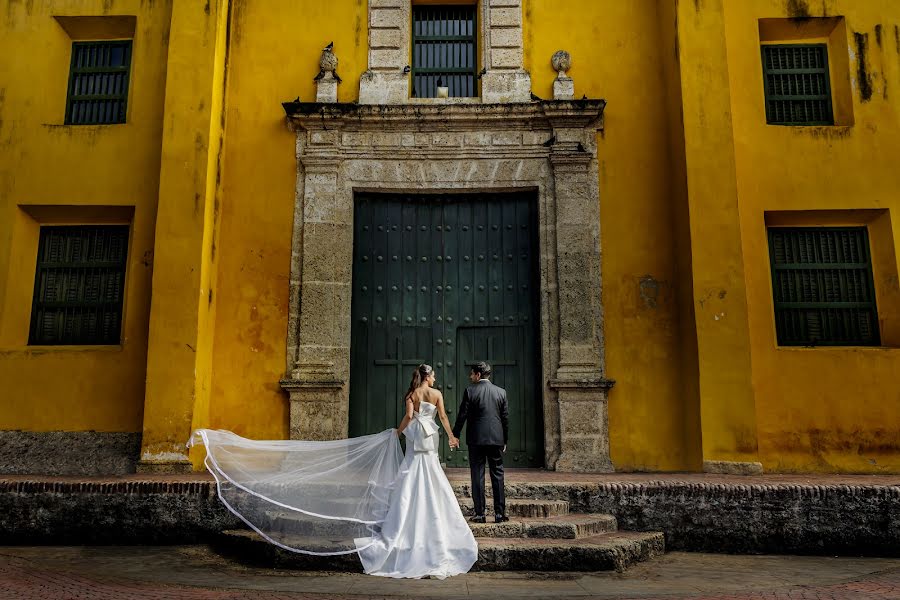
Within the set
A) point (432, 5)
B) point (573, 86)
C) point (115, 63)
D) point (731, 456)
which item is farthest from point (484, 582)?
point (115, 63)

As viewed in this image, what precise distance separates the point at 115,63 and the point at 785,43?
27.5 feet

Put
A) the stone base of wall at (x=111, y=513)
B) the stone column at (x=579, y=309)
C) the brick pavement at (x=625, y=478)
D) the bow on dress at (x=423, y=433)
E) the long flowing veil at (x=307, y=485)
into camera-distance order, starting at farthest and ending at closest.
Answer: the stone column at (x=579, y=309)
the brick pavement at (x=625, y=478)
the stone base of wall at (x=111, y=513)
the bow on dress at (x=423, y=433)
the long flowing veil at (x=307, y=485)

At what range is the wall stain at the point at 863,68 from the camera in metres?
9.08

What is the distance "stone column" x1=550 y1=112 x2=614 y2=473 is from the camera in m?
8.54

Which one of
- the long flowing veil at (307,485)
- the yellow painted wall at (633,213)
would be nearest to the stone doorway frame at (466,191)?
the yellow painted wall at (633,213)

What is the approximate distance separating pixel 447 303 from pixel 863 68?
5.71 meters

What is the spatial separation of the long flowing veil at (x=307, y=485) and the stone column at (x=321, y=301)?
6.67 ft

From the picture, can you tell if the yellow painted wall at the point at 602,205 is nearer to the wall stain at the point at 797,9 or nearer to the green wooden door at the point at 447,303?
the green wooden door at the point at 447,303

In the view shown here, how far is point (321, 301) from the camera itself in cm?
893

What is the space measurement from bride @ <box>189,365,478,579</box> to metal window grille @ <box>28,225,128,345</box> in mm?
3263

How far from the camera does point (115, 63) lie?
9.65 metres

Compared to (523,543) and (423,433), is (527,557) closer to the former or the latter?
(523,543)

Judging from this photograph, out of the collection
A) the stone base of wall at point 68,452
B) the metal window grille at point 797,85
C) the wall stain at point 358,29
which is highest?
the wall stain at point 358,29

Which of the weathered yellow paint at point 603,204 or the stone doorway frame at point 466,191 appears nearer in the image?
the weathered yellow paint at point 603,204
